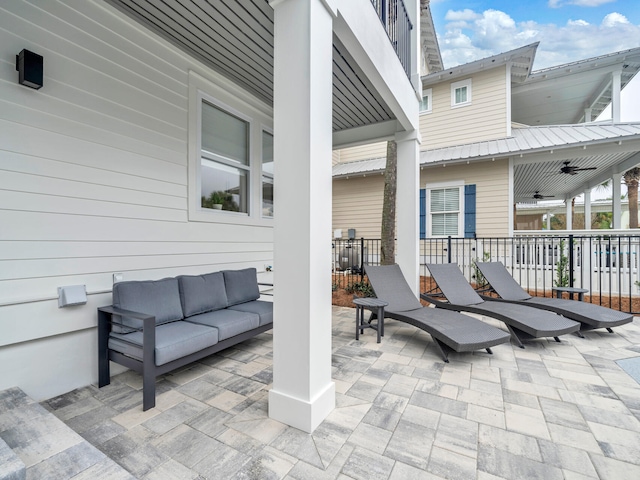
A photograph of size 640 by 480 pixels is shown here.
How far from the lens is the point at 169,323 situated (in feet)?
9.86

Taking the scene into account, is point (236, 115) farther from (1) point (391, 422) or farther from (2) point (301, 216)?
(1) point (391, 422)

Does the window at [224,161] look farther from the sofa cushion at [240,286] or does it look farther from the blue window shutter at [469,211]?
the blue window shutter at [469,211]

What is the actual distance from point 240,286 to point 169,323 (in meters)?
1.14

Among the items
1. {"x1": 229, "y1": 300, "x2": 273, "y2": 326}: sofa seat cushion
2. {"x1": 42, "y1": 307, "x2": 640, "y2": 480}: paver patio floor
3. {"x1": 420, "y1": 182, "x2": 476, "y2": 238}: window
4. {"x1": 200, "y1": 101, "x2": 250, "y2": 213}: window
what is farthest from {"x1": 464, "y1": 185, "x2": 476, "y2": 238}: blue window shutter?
{"x1": 229, "y1": 300, "x2": 273, "y2": 326}: sofa seat cushion

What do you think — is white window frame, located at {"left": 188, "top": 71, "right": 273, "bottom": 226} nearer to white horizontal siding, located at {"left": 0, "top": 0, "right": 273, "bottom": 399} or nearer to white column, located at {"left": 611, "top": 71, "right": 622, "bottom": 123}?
white horizontal siding, located at {"left": 0, "top": 0, "right": 273, "bottom": 399}

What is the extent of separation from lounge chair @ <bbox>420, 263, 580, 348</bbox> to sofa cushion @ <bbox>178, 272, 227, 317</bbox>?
3191 mm

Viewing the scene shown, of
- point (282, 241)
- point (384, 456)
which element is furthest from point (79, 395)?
point (384, 456)

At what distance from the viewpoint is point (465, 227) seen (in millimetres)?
8438

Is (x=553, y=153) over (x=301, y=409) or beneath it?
over

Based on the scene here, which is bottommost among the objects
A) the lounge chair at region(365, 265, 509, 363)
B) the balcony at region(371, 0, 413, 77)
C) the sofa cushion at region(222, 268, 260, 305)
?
the lounge chair at region(365, 265, 509, 363)

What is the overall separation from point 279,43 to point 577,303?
17.5ft

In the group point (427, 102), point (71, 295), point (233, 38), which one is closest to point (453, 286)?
point (233, 38)

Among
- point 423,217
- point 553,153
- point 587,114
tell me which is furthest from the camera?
point 587,114

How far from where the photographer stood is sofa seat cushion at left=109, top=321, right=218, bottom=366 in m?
2.42
